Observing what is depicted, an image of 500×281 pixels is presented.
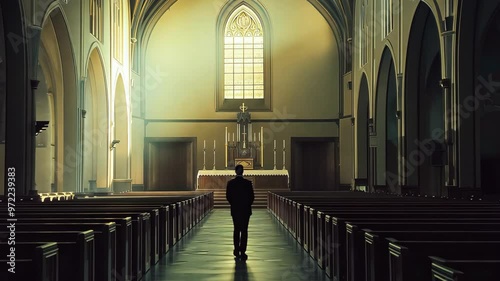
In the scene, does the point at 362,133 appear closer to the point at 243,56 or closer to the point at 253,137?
the point at 253,137

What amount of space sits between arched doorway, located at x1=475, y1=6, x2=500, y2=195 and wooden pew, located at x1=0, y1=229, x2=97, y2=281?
11.6m

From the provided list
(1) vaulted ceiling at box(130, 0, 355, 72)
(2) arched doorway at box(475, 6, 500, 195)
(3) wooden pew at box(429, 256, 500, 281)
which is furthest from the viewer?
(1) vaulted ceiling at box(130, 0, 355, 72)

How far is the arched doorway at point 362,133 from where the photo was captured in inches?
1098

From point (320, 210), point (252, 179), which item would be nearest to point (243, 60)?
point (252, 179)

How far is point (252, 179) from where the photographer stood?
91.6 feet

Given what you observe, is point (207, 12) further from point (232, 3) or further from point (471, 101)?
point (471, 101)

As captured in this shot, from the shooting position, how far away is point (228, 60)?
3278 cm

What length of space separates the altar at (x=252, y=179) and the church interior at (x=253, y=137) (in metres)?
0.06

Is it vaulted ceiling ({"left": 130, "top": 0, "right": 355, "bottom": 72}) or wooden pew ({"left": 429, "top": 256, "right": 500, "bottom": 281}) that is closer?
wooden pew ({"left": 429, "top": 256, "right": 500, "bottom": 281})

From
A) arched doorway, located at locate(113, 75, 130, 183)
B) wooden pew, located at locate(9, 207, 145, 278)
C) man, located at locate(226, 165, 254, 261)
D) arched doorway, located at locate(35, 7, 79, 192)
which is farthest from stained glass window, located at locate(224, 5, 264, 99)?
wooden pew, located at locate(9, 207, 145, 278)

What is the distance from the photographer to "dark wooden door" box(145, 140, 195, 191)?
32188mm

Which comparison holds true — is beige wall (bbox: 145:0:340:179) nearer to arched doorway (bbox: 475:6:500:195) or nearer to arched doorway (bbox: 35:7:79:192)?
arched doorway (bbox: 35:7:79:192)

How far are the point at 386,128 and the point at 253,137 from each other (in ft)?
30.5

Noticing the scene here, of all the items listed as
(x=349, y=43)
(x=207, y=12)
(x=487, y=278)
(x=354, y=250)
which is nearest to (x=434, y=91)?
(x=349, y=43)
